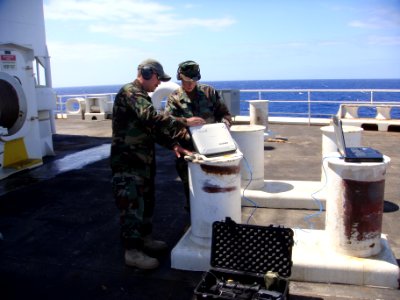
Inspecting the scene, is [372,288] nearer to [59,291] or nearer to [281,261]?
[281,261]

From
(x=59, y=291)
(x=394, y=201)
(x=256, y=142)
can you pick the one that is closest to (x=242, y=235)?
(x=59, y=291)

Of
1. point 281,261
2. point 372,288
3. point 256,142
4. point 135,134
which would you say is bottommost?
point 372,288

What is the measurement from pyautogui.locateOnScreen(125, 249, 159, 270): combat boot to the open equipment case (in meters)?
0.81

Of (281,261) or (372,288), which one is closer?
(281,261)

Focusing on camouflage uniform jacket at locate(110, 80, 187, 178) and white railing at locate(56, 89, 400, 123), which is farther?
white railing at locate(56, 89, 400, 123)

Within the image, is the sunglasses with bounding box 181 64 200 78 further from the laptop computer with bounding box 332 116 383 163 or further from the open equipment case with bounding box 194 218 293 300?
the open equipment case with bounding box 194 218 293 300

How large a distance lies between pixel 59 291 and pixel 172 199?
241 centimetres

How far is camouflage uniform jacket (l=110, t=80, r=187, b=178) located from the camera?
3.46 m

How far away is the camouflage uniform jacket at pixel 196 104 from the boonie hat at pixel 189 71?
22cm

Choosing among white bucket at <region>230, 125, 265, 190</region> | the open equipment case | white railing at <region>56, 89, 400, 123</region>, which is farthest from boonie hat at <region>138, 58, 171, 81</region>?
white railing at <region>56, 89, 400, 123</region>

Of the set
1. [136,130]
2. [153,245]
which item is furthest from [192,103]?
[153,245]

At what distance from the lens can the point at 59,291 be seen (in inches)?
130

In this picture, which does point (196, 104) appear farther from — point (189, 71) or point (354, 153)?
point (354, 153)

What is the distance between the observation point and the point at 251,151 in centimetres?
529
